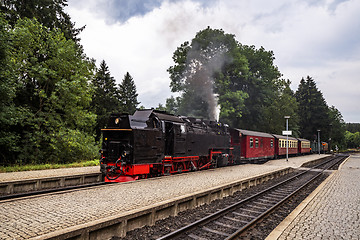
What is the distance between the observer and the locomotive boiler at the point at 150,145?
999 cm

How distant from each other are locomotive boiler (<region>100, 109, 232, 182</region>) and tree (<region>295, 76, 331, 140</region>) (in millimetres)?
58684

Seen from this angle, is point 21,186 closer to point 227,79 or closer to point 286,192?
point 286,192

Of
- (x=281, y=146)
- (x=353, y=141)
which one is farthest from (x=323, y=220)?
(x=353, y=141)

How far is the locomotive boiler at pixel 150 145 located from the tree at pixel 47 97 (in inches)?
298

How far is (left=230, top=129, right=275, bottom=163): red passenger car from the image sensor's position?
67.1ft

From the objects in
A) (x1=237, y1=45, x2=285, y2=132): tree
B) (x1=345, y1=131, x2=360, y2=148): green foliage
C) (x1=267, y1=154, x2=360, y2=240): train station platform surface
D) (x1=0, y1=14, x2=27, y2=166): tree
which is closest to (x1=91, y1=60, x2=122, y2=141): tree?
(x1=0, y1=14, x2=27, y2=166): tree

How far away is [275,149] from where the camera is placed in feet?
93.9

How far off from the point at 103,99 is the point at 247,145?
21113 mm

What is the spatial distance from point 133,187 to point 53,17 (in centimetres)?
2183

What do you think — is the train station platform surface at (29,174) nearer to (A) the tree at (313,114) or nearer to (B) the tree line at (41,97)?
(B) the tree line at (41,97)

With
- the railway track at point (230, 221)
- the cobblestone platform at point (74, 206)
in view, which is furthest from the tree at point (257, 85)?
the cobblestone platform at point (74, 206)

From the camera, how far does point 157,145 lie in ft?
36.2

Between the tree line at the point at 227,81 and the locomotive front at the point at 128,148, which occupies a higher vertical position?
the tree line at the point at 227,81

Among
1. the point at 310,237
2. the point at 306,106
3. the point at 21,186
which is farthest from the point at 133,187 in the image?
the point at 306,106
